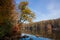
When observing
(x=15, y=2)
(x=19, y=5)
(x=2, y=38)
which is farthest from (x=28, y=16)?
(x=2, y=38)

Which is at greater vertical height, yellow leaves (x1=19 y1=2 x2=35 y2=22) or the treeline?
yellow leaves (x1=19 y1=2 x2=35 y2=22)

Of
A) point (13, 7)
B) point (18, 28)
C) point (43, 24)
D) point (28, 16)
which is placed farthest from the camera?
point (43, 24)

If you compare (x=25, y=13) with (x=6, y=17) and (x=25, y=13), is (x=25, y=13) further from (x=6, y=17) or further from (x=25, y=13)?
(x=6, y=17)

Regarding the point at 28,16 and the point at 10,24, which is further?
the point at 28,16

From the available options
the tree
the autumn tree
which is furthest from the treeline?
the autumn tree

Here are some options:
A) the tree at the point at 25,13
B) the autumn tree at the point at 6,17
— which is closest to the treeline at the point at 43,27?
the tree at the point at 25,13

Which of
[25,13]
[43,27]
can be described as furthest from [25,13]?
[43,27]

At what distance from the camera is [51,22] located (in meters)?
8.52

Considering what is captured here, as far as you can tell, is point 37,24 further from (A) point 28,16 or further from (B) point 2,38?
(B) point 2,38

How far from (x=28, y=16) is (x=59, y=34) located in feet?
5.91

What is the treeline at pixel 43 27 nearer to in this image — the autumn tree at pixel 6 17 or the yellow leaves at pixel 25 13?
the yellow leaves at pixel 25 13

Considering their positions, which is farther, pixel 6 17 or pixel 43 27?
pixel 43 27

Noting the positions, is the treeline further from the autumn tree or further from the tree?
the autumn tree

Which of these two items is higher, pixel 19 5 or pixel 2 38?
pixel 19 5
